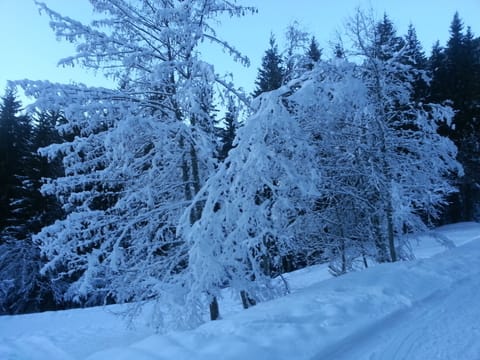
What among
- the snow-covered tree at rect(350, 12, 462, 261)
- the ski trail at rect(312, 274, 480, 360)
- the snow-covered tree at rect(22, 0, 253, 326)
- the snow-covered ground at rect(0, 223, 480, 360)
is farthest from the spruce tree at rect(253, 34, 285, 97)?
the ski trail at rect(312, 274, 480, 360)

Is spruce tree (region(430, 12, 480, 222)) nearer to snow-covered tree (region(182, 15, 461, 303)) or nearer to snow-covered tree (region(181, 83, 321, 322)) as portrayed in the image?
snow-covered tree (region(182, 15, 461, 303))

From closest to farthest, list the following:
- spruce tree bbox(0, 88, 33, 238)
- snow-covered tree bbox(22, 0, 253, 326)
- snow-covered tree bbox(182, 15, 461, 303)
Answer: snow-covered tree bbox(182, 15, 461, 303), snow-covered tree bbox(22, 0, 253, 326), spruce tree bbox(0, 88, 33, 238)

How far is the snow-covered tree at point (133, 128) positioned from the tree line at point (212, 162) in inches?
1.3

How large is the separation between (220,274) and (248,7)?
16.0ft

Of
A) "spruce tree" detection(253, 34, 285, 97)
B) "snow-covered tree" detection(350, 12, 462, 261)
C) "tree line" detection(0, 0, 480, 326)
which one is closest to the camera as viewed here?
"tree line" detection(0, 0, 480, 326)

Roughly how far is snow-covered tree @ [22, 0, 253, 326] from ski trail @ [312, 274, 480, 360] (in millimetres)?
3036

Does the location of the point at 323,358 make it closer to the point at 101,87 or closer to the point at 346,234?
the point at 101,87

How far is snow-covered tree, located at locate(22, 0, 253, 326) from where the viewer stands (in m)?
5.20

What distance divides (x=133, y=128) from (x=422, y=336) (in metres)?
4.94

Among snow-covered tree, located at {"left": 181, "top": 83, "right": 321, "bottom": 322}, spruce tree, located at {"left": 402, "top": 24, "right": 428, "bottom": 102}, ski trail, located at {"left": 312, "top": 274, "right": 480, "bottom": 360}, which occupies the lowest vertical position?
ski trail, located at {"left": 312, "top": 274, "right": 480, "bottom": 360}

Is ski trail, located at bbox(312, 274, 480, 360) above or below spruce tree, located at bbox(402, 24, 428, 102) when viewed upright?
below

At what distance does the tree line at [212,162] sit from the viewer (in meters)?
4.54

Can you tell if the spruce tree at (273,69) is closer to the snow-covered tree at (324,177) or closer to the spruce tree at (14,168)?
the snow-covered tree at (324,177)

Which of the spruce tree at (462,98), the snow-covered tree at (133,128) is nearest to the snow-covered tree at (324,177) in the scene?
the snow-covered tree at (133,128)
